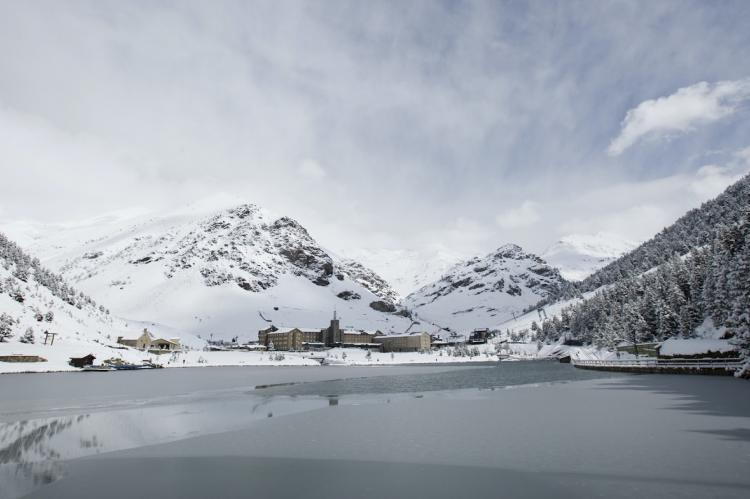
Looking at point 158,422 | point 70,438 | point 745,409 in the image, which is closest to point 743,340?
point 745,409

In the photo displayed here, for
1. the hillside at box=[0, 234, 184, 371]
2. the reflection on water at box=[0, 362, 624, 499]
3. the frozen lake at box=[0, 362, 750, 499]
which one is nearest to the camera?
the frozen lake at box=[0, 362, 750, 499]

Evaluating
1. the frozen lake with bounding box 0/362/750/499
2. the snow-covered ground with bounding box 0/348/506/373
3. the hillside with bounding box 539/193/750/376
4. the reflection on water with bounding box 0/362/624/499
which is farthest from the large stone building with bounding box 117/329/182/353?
the hillside with bounding box 539/193/750/376

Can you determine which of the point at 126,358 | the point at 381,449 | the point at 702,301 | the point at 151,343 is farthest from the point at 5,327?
the point at 702,301

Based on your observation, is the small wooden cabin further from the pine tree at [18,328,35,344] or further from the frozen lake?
the frozen lake

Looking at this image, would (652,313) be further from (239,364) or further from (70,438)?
(70,438)

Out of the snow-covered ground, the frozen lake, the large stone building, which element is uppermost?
the large stone building

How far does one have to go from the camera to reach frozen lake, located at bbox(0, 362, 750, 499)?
14383 mm

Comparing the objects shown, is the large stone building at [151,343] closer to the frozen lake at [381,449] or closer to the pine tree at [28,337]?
the pine tree at [28,337]

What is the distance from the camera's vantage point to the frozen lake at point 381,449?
47.2ft

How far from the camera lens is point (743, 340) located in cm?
5322

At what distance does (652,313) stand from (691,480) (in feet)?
362

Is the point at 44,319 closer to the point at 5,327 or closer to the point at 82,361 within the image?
the point at 5,327

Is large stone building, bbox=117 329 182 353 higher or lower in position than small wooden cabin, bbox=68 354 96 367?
higher

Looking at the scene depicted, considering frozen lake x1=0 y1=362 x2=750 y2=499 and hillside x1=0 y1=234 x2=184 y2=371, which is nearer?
frozen lake x1=0 y1=362 x2=750 y2=499
